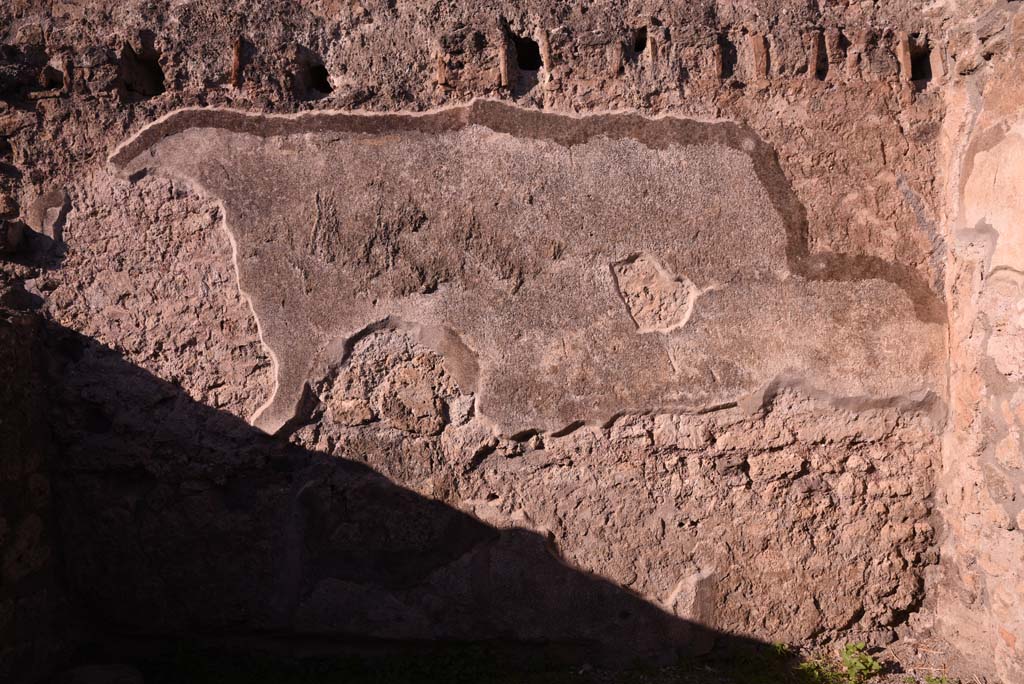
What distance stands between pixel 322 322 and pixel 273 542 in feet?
2.23

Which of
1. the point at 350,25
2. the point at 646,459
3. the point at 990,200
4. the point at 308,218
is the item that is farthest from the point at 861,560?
the point at 350,25

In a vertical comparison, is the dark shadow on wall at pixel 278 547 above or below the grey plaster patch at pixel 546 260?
below

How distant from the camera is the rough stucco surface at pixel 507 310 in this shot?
7.77 feet

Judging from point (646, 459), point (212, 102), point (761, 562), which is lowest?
point (761, 562)

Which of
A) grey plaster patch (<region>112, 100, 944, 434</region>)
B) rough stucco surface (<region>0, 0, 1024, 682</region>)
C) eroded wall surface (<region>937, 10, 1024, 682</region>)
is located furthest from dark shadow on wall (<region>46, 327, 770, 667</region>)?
eroded wall surface (<region>937, 10, 1024, 682</region>)

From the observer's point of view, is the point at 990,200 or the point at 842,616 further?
the point at 842,616

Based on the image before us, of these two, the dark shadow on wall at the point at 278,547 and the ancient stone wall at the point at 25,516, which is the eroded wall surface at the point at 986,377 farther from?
the ancient stone wall at the point at 25,516

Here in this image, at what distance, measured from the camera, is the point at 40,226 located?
8.17 feet

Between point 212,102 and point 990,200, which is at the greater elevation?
point 212,102

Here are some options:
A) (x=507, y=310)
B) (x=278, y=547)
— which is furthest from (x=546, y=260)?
(x=278, y=547)

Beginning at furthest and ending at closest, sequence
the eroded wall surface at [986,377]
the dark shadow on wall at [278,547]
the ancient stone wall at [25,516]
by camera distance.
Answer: the dark shadow on wall at [278,547] → the ancient stone wall at [25,516] → the eroded wall surface at [986,377]

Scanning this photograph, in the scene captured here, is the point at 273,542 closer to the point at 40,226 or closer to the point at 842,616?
the point at 40,226

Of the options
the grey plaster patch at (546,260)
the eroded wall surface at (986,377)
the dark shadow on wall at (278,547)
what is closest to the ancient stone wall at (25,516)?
the dark shadow on wall at (278,547)

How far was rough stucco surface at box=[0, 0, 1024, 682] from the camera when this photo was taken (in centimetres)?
237
